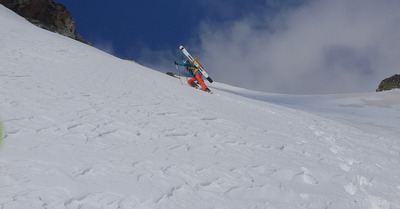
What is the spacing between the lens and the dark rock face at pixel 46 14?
→ 35.1 meters

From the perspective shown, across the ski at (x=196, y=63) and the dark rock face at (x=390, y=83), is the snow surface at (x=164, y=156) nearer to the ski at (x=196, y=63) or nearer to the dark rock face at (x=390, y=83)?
the ski at (x=196, y=63)

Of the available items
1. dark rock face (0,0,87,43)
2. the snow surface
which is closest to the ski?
the snow surface

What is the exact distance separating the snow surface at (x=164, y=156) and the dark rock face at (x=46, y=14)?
33.4 m

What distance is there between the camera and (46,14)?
3862cm

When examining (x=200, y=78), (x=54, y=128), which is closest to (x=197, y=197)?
(x=54, y=128)

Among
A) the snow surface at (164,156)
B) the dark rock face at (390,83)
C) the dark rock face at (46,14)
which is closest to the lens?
the snow surface at (164,156)

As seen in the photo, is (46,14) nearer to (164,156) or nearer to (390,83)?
(164,156)

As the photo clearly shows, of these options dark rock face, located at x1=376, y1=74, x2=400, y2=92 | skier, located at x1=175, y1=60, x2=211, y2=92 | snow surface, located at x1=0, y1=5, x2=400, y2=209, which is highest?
dark rock face, located at x1=376, y1=74, x2=400, y2=92

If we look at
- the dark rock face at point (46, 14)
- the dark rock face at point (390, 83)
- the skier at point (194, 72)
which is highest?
the dark rock face at point (46, 14)

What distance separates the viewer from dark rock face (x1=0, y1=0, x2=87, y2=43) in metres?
35.1

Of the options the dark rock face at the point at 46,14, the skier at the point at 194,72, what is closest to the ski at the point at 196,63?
the skier at the point at 194,72

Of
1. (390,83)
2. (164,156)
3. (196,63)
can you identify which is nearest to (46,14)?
(196,63)

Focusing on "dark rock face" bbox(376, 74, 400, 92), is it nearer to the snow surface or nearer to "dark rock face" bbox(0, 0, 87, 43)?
the snow surface

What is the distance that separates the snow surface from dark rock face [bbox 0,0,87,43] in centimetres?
3341
